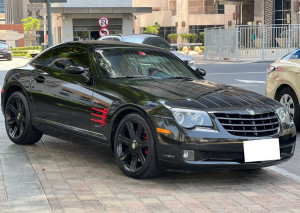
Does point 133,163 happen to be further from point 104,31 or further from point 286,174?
point 104,31

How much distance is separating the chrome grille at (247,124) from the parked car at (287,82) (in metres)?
3.42

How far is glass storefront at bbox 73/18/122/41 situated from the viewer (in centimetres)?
5144

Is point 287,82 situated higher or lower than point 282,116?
higher

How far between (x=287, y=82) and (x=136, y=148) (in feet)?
13.6

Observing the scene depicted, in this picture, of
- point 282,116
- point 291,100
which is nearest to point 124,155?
point 282,116

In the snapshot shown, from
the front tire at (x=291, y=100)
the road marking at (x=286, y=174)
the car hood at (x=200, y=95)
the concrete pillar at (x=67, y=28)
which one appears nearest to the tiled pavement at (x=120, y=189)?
the road marking at (x=286, y=174)

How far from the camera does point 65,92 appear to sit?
7.22 metres

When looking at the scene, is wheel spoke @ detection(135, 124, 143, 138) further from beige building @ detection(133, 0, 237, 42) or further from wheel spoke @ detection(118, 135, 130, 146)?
beige building @ detection(133, 0, 237, 42)

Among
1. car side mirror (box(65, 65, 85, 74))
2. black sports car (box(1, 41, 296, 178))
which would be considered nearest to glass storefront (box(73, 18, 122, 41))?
black sports car (box(1, 41, 296, 178))

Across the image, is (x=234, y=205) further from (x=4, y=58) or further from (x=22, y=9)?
(x=22, y=9)

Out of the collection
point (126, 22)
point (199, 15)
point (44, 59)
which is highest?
point (199, 15)

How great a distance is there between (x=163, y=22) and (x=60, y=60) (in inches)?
3348

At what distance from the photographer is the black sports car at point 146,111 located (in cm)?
593

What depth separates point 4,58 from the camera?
4475 cm
